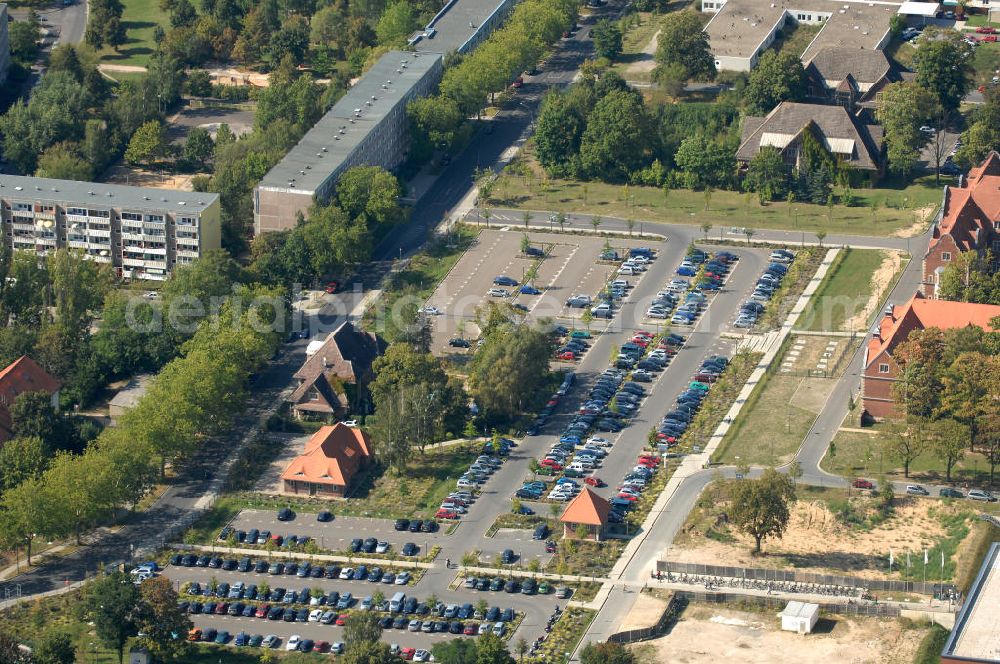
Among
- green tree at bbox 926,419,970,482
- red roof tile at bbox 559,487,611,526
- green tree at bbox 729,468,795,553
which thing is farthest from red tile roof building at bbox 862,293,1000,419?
red roof tile at bbox 559,487,611,526

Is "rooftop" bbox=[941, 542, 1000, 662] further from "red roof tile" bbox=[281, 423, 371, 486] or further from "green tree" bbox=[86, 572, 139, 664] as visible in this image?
"green tree" bbox=[86, 572, 139, 664]

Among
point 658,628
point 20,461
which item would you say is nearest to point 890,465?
point 658,628

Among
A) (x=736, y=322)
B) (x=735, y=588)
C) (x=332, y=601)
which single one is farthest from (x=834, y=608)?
(x=736, y=322)

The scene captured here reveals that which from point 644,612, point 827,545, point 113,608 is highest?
point 113,608

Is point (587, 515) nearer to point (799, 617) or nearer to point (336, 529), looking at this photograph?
point (799, 617)

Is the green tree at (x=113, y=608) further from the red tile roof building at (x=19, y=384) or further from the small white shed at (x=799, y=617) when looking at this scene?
the small white shed at (x=799, y=617)

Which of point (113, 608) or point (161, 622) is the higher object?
point (113, 608)
